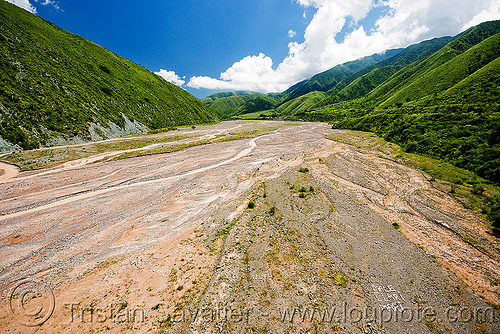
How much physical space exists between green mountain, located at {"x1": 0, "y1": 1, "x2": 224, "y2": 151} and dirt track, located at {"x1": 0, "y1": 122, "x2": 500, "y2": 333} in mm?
27637

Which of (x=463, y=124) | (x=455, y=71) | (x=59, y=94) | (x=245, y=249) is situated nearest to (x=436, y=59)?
(x=455, y=71)

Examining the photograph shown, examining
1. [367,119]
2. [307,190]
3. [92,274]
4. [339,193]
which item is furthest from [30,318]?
[367,119]

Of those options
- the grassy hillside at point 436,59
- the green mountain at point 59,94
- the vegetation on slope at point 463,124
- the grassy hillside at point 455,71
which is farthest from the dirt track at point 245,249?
the grassy hillside at point 436,59

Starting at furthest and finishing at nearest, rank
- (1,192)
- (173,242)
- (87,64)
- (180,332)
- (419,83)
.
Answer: (419,83) < (87,64) < (1,192) < (173,242) < (180,332)

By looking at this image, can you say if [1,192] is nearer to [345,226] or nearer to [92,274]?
[92,274]

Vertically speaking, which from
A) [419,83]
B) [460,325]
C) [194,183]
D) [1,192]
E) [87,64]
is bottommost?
[460,325]

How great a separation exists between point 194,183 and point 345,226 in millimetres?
21720

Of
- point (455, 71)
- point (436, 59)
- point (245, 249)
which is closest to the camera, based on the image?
point (245, 249)

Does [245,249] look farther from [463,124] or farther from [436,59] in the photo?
[436,59]

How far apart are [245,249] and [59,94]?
3312 inches

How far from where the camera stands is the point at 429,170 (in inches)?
1162

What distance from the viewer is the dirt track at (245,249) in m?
10.4

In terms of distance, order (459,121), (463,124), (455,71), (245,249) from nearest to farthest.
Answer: (245,249), (463,124), (459,121), (455,71)

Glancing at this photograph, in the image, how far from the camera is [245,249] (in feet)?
48.3
